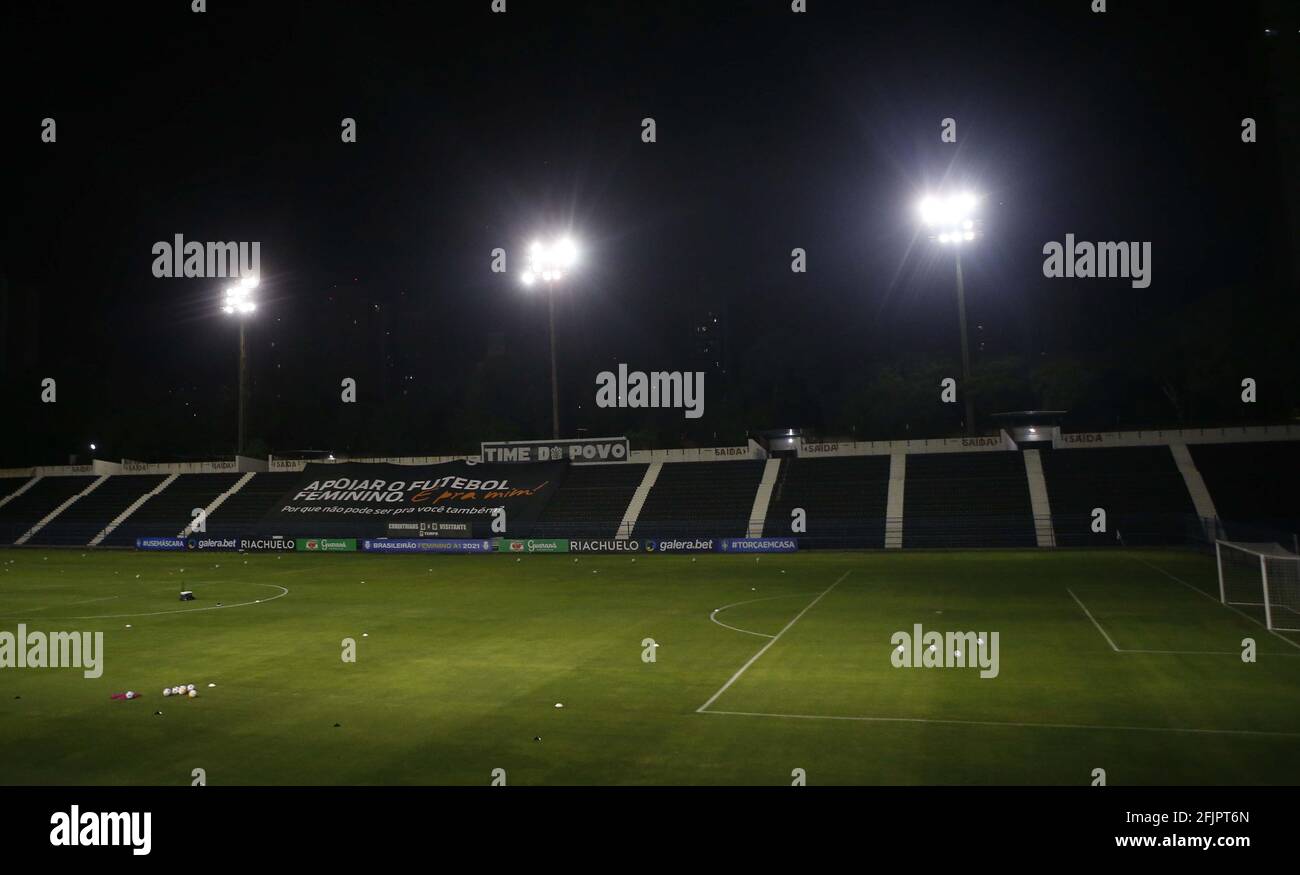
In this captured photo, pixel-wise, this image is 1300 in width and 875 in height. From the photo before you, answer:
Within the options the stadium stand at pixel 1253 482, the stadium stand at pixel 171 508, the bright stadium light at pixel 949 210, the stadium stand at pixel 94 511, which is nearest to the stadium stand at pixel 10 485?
the stadium stand at pixel 94 511

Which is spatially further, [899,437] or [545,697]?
[899,437]

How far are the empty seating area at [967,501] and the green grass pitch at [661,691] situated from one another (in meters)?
13.8

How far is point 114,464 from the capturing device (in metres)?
62.3

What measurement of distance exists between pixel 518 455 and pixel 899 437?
26.6 meters

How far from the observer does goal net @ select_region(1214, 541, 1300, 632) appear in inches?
719

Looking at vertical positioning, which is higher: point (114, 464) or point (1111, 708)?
point (114, 464)

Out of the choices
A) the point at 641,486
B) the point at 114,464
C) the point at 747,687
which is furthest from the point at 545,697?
the point at 114,464

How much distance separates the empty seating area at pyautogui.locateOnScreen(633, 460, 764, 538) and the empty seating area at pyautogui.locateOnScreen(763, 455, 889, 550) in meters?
1.54

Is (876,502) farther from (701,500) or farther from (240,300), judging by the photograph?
(240,300)

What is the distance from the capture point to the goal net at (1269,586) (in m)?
18.2

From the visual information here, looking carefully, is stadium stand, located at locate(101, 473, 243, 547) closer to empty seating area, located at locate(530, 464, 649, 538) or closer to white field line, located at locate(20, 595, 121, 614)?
empty seating area, located at locate(530, 464, 649, 538)

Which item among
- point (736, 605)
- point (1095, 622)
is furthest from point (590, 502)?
point (1095, 622)

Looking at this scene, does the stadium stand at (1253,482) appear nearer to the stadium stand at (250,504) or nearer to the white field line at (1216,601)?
the white field line at (1216,601)
